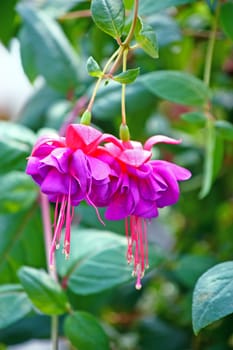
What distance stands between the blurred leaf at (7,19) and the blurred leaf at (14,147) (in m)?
0.18

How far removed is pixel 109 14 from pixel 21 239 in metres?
0.48

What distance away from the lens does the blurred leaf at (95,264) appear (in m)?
0.83

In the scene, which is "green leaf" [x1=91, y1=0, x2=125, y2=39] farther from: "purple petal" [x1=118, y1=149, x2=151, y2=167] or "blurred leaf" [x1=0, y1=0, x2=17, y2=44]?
"blurred leaf" [x1=0, y1=0, x2=17, y2=44]

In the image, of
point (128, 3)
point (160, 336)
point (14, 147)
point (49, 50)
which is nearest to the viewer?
point (128, 3)

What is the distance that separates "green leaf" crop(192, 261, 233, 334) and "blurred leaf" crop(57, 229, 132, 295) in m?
0.23

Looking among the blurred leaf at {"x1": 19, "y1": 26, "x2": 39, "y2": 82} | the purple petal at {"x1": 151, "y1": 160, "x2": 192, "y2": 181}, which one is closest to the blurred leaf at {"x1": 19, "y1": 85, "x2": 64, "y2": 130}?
the blurred leaf at {"x1": 19, "y1": 26, "x2": 39, "y2": 82}

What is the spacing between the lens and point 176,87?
86 centimetres

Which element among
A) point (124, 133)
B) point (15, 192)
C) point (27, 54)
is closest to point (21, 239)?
point (15, 192)

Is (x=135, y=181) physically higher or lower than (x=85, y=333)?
higher

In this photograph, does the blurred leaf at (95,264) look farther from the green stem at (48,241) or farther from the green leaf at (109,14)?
the green leaf at (109,14)

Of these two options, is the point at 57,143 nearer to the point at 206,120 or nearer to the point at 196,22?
the point at 206,120

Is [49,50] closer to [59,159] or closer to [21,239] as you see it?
[21,239]

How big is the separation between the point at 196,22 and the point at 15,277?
609 millimetres

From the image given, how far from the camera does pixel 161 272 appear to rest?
4.05 ft
